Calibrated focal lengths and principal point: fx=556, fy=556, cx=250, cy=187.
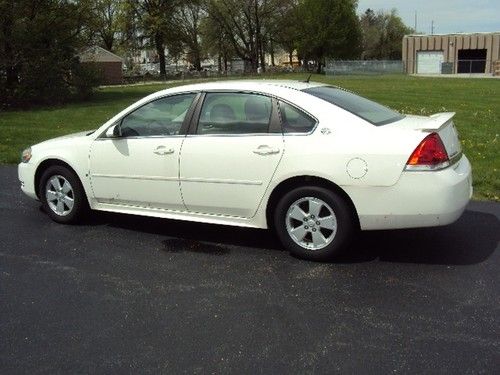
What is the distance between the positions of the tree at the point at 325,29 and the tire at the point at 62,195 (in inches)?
2846

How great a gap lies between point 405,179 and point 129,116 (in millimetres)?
2774

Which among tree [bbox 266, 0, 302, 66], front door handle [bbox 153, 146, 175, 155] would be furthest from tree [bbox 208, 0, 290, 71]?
front door handle [bbox 153, 146, 175, 155]

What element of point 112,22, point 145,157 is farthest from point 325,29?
point 145,157

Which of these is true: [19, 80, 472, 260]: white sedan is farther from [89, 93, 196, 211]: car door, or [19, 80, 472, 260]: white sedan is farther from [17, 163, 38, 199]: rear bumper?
[17, 163, 38, 199]: rear bumper

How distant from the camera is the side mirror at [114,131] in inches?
215

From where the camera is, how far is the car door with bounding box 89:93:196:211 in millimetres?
5191

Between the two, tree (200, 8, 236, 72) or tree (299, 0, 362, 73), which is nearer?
tree (200, 8, 236, 72)

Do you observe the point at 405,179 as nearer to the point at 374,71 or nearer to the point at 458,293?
the point at 458,293

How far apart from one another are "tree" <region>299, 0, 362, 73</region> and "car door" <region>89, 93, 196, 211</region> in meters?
72.5

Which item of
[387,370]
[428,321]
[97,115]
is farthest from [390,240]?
[97,115]

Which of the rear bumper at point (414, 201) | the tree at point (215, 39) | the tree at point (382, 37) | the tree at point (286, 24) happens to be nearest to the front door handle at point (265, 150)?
the rear bumper at point (414, 201)

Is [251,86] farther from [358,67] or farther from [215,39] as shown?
[215,39]

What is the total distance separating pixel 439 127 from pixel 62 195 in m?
3.88

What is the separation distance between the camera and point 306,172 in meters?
4.57
